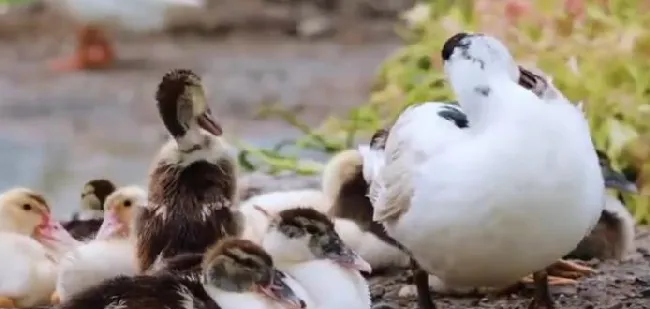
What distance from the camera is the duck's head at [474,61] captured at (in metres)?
2.56

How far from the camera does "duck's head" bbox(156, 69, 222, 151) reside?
2.67 m

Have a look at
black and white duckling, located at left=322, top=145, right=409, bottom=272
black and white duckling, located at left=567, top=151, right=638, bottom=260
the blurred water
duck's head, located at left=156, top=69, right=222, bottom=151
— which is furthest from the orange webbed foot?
the blurred water

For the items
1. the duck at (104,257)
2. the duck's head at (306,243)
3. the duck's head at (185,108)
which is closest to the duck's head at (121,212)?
the duck at (104,257)

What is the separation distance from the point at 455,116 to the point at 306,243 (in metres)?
0.37

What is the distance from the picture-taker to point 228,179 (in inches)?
108

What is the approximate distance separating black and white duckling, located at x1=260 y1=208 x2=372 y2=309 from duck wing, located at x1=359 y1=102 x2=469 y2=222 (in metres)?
0.12

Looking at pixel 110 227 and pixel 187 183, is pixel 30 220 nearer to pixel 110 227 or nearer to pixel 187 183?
pixel 110 227

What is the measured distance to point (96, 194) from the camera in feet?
11.5

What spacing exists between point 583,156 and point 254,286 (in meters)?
0.63

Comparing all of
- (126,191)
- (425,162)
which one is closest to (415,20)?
(126,191)

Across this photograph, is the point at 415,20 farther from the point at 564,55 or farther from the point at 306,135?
the point at 564,55

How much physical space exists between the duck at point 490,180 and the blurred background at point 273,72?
Answer: 4.54 ft

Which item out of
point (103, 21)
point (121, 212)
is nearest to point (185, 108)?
point (121, 212)

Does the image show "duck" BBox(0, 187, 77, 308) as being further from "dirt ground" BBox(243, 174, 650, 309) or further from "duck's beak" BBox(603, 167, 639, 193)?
"duck's beak" BBox(603, 167, 639, 193)
